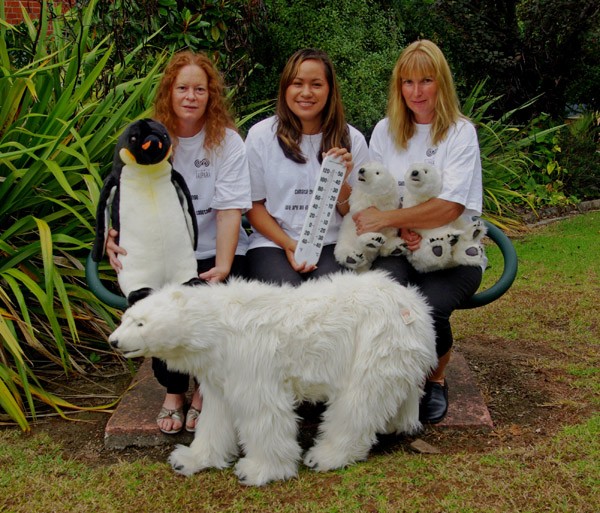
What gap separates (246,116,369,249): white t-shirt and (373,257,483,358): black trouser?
393mm

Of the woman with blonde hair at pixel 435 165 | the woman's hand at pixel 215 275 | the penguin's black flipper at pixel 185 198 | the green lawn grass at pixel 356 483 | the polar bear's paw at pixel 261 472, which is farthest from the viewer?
the woman with blonde hair at pixel 435 165

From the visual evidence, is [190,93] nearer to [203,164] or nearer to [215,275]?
[203,164]

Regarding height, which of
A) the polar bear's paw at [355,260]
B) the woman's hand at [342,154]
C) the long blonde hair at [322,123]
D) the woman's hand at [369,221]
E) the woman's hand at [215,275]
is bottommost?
the woman's hand at [215,275]

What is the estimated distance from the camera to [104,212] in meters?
2.90

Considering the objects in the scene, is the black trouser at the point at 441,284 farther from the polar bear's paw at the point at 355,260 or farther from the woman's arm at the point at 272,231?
the woman's arm at the point at 272,231

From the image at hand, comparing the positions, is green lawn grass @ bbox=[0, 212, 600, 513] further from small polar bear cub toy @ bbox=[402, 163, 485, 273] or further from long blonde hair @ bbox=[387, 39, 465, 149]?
long blonde hair @ bbox=[387, 39, 465, 149]

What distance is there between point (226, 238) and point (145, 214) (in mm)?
491

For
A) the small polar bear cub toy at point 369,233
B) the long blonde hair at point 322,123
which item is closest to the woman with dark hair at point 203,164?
the long blonde hair at point 322,123

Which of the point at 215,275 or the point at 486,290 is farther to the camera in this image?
the point at 486,290

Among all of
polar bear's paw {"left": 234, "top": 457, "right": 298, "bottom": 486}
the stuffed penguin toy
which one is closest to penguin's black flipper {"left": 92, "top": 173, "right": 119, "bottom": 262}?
the stuffed penguin toy

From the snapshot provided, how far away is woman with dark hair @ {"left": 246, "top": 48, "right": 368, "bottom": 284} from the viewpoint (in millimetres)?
3332

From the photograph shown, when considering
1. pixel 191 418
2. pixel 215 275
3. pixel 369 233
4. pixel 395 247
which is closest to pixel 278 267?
pixel 215 275

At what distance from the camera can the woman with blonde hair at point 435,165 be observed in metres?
3.15

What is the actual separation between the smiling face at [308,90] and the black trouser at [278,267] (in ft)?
2.22
